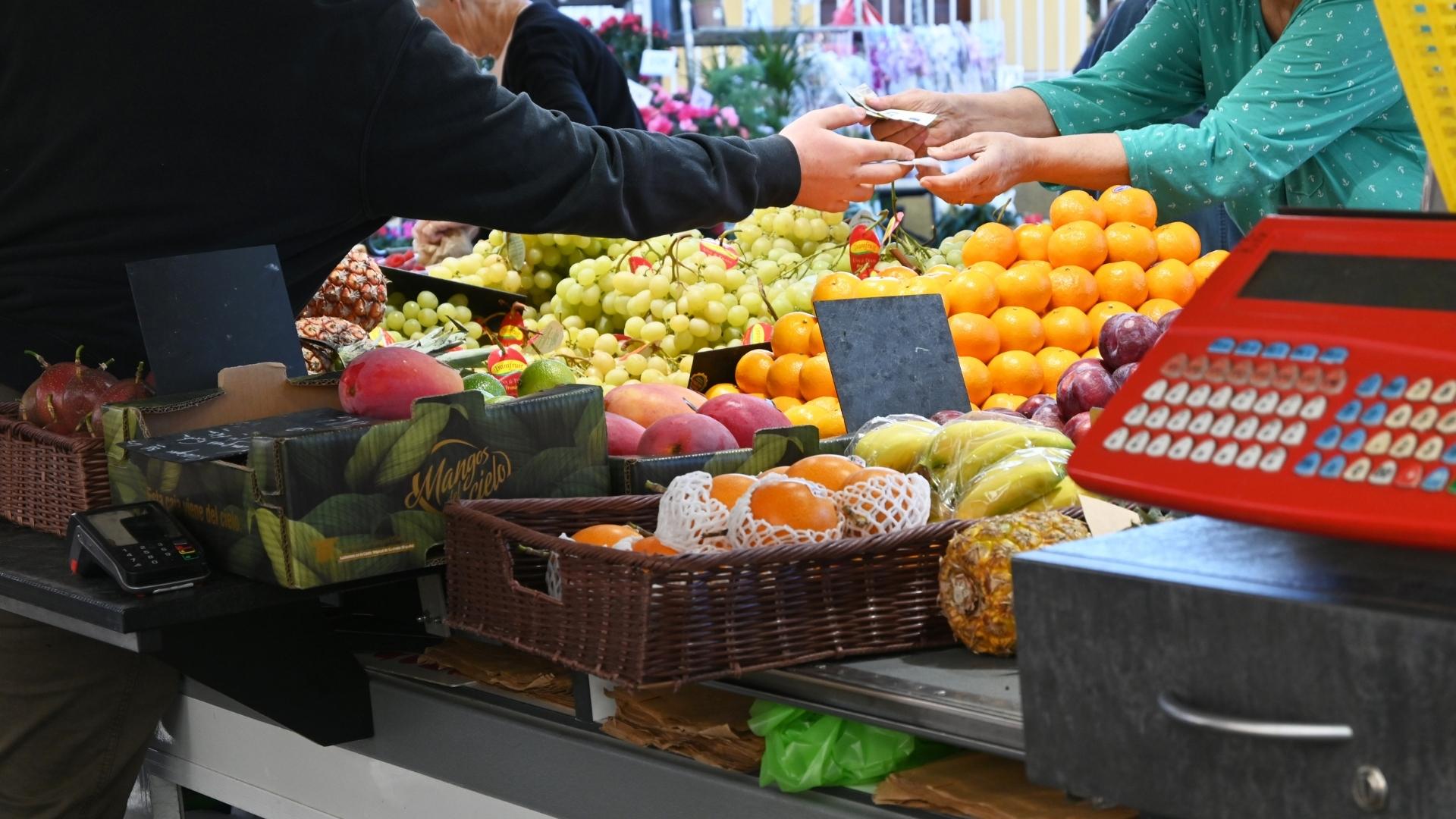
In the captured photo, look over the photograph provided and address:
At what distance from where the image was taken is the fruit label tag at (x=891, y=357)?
2104 mm

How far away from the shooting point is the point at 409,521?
1609mm

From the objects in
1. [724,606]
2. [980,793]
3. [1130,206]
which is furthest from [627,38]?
[980,793]

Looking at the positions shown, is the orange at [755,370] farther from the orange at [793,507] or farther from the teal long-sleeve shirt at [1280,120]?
the orange at [793,507]

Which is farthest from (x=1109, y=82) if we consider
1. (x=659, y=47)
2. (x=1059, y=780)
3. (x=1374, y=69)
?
(x=659, y=47)

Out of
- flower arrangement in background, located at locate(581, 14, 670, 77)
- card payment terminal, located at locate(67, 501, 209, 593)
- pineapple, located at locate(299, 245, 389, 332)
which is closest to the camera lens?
card payment terminal, located at locate(67, 501, 209, 593)

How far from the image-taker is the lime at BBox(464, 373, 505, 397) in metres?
2.15

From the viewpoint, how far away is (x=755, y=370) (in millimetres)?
2662

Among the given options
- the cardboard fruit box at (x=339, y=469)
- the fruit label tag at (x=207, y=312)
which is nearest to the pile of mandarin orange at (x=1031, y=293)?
the cardboard fruit box at (x=339, y=469)

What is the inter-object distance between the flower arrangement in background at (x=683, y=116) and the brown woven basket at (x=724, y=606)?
5.27 m

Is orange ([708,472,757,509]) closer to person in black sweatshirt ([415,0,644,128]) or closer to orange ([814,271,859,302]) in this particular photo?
orange ([814,271,859,302])

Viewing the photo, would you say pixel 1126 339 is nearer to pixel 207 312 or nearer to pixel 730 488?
pixel 730 488

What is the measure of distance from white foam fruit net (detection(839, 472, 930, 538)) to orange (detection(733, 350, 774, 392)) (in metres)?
1.15

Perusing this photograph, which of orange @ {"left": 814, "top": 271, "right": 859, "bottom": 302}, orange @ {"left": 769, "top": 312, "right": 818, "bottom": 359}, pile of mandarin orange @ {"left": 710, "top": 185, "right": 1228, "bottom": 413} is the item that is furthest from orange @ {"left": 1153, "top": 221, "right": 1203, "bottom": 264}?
orange @ {"left": 769, "top": 312, "right": 818, "bottom": 359}

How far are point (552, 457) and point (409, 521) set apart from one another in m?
0.20
